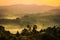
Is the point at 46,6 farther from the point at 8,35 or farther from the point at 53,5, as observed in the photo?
the point at 8,35

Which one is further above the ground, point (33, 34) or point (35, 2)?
point (35, 2)

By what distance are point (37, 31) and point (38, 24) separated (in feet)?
0.72

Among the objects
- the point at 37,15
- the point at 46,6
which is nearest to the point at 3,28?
the point at 37,15

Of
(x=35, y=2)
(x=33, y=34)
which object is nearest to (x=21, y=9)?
(x=35, y=2)

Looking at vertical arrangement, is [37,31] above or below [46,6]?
below

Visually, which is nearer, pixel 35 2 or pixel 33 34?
pixel 33 34

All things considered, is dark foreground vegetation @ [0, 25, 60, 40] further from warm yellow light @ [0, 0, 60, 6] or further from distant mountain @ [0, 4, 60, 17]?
warm yellow light @ [0, 0, 60, 6]

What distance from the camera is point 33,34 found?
4777mm

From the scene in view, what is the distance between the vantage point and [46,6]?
5.03m

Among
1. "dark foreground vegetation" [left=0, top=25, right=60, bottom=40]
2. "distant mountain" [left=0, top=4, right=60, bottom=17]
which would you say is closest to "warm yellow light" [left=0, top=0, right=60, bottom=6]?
"distant mountain" [left=0, top=4, right=60, bottom=17]

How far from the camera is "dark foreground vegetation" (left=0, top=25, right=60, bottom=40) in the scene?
4.70 meters

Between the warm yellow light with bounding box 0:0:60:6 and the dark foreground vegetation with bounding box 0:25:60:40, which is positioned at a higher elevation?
the warm yellow light with bounding box 0:0:60:6

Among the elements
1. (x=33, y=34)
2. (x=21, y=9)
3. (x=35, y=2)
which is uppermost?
(x=35, y=2)

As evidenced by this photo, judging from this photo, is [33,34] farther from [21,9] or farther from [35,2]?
[35,2]
